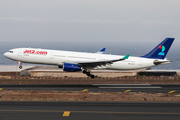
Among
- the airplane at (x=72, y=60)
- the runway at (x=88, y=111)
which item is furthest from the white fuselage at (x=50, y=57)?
the runway at (x=88, y=111)

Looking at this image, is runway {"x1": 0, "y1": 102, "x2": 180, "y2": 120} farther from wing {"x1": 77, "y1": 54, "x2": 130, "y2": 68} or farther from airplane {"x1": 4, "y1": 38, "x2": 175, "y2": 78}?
airplane {"x1": 4, "y1": 38, "x2": 175, "y2": 78}

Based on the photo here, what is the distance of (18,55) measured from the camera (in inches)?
1721

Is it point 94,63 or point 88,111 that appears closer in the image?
point 88,111

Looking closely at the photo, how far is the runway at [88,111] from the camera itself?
19.8m

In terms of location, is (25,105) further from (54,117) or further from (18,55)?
(18,55)

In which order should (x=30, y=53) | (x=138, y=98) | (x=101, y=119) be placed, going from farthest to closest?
(x=30, y=53) < (x=138, y=98) < (x=101, y=119)

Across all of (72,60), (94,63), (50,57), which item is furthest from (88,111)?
(72,60)

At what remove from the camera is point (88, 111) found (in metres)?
21.6

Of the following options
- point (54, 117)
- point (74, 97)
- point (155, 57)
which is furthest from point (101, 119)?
point (155, 57)

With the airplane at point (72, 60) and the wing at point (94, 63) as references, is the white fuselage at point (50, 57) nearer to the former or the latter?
the airplane at point (72, 60)

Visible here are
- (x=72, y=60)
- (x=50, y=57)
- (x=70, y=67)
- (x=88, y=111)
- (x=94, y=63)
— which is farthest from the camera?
(x=72, y=60)

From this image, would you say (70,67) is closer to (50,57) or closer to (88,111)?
(50,57)

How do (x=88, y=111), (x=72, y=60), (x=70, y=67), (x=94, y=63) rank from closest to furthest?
(x=88, y=111), (x=70, y=67), (x=94, y=63), (x=72, y=60)

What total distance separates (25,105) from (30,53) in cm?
2062
